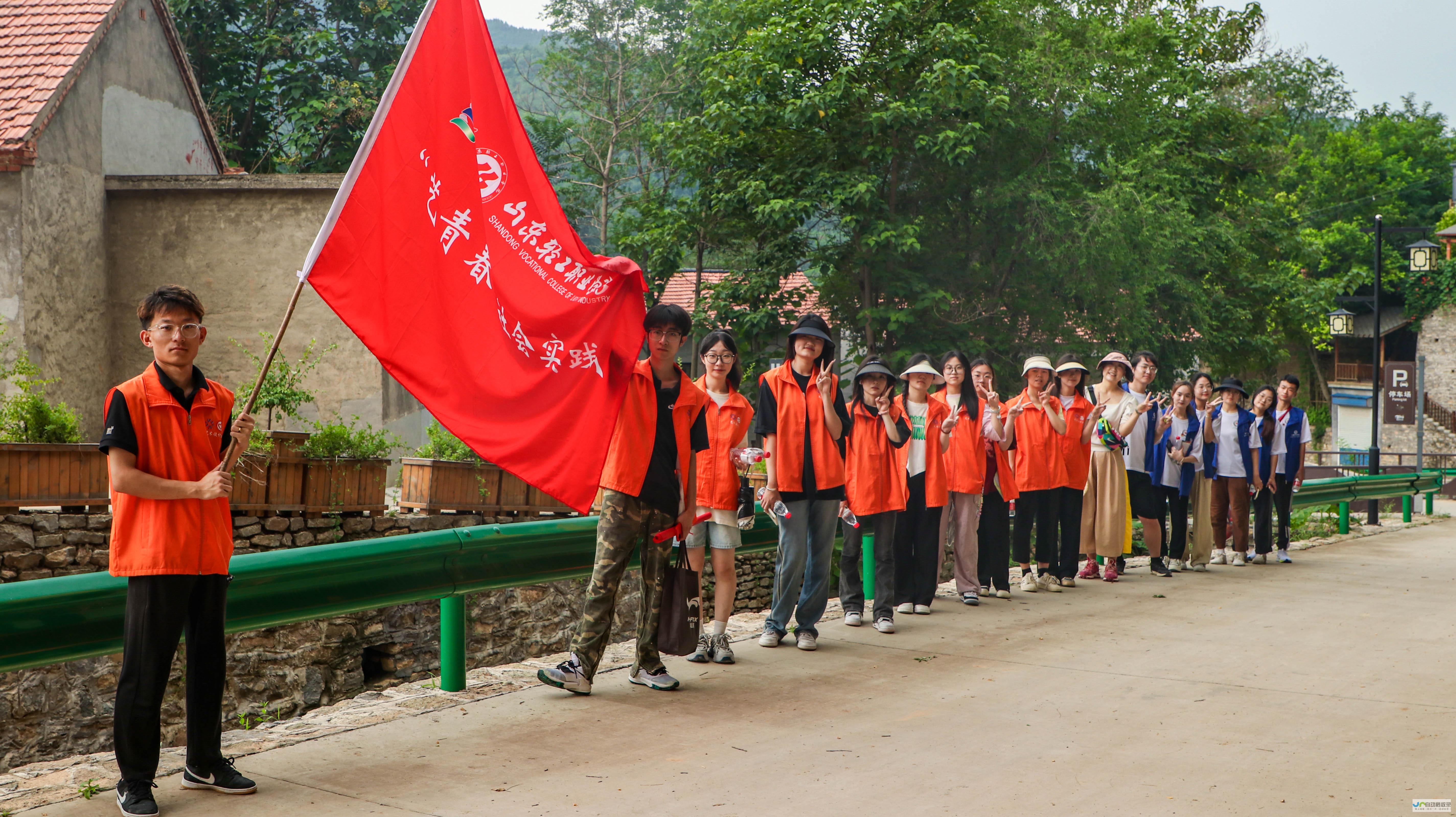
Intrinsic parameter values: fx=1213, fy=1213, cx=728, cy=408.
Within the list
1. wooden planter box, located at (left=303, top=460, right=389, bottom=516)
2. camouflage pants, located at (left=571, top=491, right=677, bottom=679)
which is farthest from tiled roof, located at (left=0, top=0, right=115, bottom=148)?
camouflage pants, located at (left=571, top=491, right=677, bottom=679)

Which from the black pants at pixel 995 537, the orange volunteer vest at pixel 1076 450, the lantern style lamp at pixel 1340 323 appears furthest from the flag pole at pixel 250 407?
the lantern style lamp at pixel 1340 323

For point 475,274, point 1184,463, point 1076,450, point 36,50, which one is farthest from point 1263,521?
point 36,50

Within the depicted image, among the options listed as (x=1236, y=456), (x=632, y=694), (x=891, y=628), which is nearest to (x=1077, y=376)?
(x=1236, y=456)

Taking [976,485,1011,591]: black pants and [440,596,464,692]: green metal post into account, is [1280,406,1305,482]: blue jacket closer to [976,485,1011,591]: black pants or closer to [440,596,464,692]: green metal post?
[976,485,1011,591]: black pants

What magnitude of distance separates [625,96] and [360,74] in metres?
12.6

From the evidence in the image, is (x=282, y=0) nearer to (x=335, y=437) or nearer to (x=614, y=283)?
(x=335, y=437)

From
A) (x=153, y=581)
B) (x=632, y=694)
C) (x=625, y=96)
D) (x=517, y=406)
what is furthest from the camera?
(x=625, y=96)

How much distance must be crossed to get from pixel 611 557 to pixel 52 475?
6.63 metres

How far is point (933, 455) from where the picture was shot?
29.5ft

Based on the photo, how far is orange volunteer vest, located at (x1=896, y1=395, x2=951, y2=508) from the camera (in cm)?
884

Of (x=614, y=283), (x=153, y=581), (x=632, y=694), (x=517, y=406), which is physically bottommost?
(x=632, y=694)

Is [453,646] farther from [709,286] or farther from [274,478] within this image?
[709,286]

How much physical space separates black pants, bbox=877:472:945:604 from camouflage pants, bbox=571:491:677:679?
120 inches

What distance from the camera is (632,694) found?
619 centimetres
